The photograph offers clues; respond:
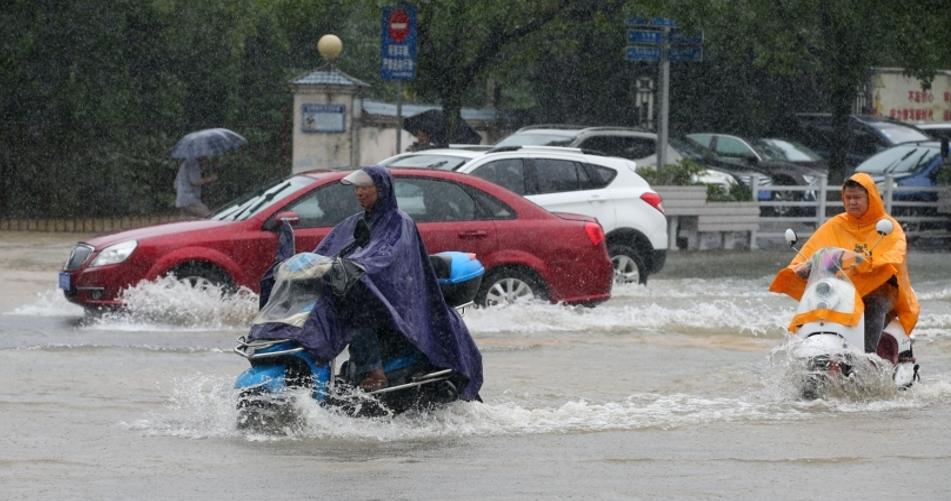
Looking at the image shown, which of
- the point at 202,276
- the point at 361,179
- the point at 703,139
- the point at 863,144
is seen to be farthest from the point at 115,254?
the point at 863,144

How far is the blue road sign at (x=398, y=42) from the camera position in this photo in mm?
21703

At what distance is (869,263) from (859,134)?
25.5 metres

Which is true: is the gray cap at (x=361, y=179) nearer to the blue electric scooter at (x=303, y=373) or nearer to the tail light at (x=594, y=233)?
the blue electric scooter at (x=303, y=373)

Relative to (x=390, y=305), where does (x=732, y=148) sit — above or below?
above

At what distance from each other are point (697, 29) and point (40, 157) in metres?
10.8

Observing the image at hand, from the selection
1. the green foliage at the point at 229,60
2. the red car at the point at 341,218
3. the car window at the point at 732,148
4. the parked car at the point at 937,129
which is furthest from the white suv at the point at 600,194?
the parked car at the point at 937,129

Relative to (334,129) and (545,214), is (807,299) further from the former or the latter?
(334,129)

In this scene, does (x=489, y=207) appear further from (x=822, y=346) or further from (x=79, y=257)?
(x=822, y=346)

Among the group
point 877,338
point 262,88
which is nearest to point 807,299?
point 877,338

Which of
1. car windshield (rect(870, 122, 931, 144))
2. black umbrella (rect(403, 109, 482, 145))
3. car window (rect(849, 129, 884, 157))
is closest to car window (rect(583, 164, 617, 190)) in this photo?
black umbrella (rect(403, 109, 482, 145))

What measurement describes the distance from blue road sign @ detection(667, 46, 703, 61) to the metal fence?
9.85 feet

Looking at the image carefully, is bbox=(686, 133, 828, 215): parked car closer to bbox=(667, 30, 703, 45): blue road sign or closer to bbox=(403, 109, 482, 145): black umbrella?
bbox=(403, 109, 482, 145): black umbrella

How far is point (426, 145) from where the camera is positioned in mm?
24859

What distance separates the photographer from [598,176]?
18625 mm
